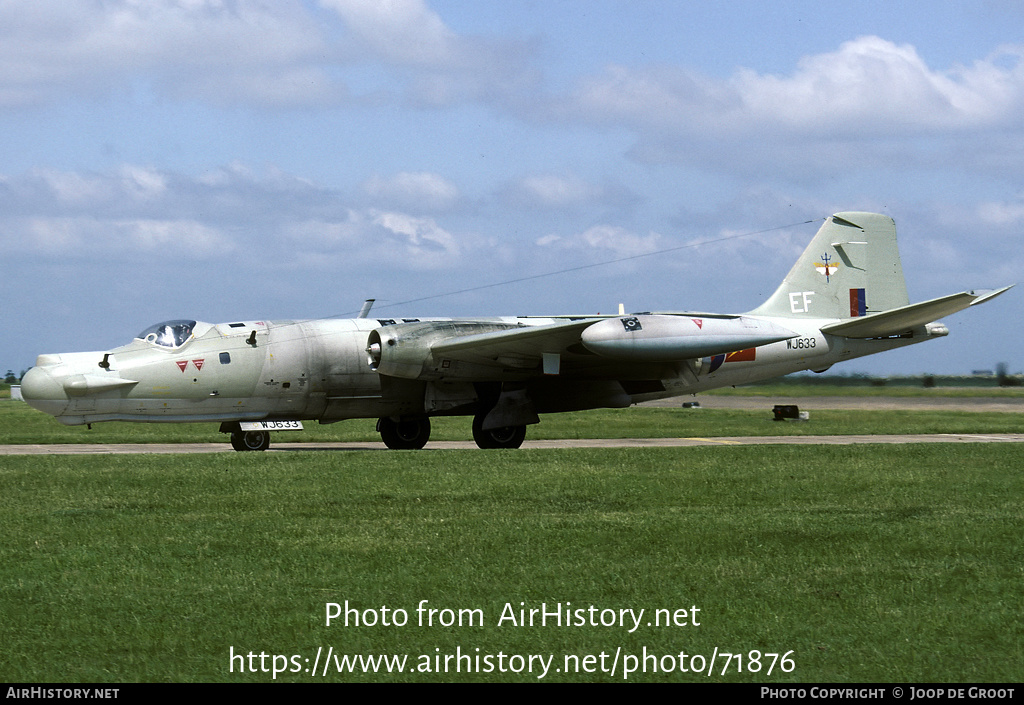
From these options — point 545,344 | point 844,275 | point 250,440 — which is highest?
point 844,275

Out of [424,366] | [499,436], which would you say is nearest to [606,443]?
[499,436]

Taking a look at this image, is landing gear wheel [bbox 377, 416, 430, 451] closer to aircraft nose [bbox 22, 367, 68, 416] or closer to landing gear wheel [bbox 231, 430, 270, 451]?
landing gear wheel [bbox 231, 430, 270, 451]

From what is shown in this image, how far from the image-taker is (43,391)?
20.4 metres

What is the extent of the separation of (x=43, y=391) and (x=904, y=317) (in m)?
18.6

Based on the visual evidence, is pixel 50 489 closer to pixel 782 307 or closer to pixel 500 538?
pixel 500 538

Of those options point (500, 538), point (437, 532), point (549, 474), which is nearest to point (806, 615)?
point (500, 538)

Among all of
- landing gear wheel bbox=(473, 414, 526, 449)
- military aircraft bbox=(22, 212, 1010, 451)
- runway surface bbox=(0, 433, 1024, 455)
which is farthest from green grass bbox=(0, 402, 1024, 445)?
landing gear wheel bbox=(473, 414, 526, 449)

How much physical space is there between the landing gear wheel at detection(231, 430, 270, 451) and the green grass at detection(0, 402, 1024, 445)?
18.1 feet

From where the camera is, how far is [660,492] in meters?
14.8

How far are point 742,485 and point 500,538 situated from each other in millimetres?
5298

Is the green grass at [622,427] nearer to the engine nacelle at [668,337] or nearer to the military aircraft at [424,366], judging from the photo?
the military aircraft at [424,366]

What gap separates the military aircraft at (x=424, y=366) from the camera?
21.2 meters

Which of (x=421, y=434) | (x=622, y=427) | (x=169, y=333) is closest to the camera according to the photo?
(x=169, y=333)

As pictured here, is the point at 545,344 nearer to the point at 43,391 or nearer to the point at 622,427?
the point at 43,391
